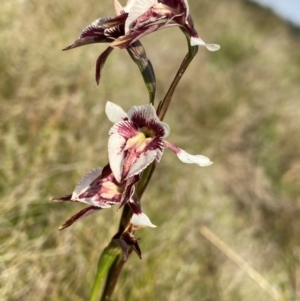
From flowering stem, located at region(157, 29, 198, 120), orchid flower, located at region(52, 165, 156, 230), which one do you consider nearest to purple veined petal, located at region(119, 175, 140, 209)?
orchid flower, located at region(52, 165, 156, 230)

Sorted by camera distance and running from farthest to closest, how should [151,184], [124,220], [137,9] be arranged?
[151,184]
[124,220]
[137,9]

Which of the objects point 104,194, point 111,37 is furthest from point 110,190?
point 111,37

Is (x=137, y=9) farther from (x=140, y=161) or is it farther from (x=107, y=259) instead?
(x=107, y=259)

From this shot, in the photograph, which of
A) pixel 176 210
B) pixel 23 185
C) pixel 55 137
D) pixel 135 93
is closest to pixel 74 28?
pixel 135 93

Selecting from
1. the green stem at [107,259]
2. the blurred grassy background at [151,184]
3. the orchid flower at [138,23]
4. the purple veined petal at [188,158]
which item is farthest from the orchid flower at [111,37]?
the blurred grassy background at [151,184]

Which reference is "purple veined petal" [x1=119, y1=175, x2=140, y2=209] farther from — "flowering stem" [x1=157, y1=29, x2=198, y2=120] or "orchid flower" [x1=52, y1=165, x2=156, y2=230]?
"flowering stem" [x1=157, y1=29, x2=198, y2=120]

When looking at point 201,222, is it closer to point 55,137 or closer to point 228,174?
point 55,137

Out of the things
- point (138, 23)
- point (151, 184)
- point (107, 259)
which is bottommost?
point (151, 184)
